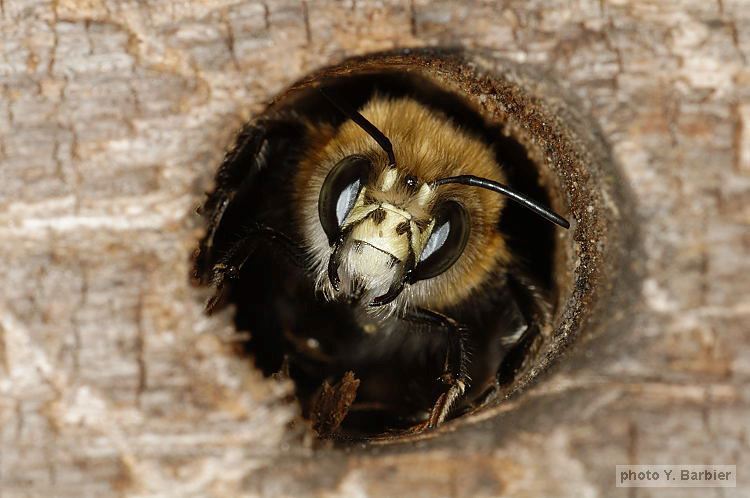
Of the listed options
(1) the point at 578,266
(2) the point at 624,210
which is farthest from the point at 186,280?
(1) the point at 578,266

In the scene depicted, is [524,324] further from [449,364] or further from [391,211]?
[391,211]

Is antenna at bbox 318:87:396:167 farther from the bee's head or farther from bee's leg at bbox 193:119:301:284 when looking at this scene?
bee's leg at bbox 193:119:301:284

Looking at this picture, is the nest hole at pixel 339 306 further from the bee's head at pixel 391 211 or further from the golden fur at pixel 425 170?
the bee's head at pixel 391 211

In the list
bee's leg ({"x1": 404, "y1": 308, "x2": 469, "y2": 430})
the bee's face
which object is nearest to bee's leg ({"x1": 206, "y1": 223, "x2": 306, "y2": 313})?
the bee's face

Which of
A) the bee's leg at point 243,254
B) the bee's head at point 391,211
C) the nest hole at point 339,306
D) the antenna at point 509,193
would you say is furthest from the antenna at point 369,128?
the bee's leg at point 243,254

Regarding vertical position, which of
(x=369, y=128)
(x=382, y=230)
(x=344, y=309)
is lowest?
(x=344, y=309)

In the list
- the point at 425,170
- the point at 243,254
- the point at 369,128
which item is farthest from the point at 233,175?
the point at 425,170
